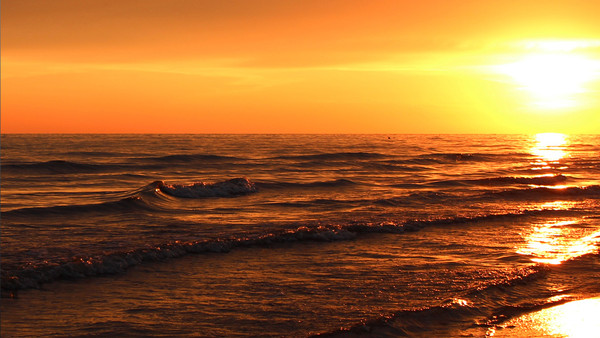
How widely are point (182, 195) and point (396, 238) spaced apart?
12.4 m

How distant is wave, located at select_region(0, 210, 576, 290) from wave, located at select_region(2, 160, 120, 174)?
80.7 feet

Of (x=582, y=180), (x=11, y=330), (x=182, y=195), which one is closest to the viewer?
(x=11, y=330)

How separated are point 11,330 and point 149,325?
182 cm

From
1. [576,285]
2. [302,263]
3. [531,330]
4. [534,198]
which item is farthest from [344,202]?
[531,330]

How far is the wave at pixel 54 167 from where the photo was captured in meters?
34.3

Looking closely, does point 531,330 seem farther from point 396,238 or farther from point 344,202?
point 344,202

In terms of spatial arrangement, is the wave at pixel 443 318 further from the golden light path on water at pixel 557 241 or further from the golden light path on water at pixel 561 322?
the golden light path on water at pixel 557 241

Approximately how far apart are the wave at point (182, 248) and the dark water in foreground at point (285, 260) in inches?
1.4

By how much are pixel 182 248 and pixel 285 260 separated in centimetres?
240

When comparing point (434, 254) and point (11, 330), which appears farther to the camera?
point (434, 254)

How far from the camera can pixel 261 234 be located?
14.6m

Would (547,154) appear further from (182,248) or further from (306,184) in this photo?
(182,248)

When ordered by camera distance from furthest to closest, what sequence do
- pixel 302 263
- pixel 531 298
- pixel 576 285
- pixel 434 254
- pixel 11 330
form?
pixel 434 254 → pixel 302 263 → pixel 576 285 → pixel 531 298 → pixel 11 330

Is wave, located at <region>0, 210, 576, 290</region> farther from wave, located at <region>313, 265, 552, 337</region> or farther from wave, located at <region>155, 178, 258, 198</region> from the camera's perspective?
wave, located at <region>155, 178, 258, 198</region>
